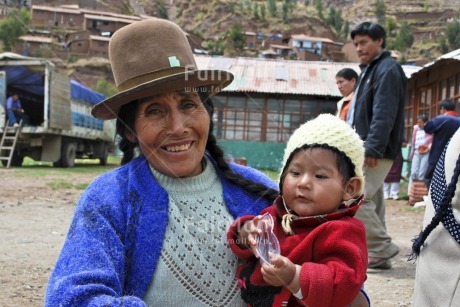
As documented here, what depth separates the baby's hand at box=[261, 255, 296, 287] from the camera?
1.42 m

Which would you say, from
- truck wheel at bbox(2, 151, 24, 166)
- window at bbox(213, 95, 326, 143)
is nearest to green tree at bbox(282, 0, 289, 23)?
window at bbox(213, 95, 326, 143)

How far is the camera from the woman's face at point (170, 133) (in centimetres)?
174

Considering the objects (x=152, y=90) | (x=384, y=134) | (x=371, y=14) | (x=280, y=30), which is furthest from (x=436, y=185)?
(x=371, y=14)

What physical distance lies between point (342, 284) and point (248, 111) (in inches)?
724

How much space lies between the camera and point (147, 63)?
68.9 inches

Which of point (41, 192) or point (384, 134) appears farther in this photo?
point (41, 192)

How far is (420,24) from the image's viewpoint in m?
121

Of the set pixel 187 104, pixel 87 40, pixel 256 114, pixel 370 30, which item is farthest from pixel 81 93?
pixel 87 40

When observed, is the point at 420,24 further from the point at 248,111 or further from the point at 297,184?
the point at 297,184

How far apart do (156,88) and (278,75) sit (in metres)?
19.0

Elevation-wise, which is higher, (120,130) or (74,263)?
(120,130)

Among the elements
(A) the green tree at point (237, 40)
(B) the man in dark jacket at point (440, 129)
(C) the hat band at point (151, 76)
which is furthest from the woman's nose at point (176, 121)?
(A) the green tree at point (237, 40)

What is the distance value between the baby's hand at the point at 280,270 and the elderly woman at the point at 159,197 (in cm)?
27

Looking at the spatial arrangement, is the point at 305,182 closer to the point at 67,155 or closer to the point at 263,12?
the point at 67,155
